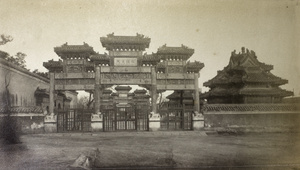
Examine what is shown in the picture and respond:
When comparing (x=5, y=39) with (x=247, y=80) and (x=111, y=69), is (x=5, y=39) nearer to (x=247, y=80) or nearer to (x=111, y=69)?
(x=111, y=69)

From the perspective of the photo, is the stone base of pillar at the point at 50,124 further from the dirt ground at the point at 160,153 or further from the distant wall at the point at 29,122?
the dirt ground at the point at 160,153

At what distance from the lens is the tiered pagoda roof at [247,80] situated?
1567 cm

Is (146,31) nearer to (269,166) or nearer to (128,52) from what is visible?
(128,52)

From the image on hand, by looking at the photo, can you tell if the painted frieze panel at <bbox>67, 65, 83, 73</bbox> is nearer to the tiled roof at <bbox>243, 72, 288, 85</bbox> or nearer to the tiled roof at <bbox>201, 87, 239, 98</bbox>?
the tiled roof at <bbox>201, 87, 239, 98</bbox>

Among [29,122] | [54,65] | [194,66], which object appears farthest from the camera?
[194,66]

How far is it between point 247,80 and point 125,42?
25.3 feet

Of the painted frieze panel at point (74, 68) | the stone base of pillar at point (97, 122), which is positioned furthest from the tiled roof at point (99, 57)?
the stone base of pillar at point (97, 122)

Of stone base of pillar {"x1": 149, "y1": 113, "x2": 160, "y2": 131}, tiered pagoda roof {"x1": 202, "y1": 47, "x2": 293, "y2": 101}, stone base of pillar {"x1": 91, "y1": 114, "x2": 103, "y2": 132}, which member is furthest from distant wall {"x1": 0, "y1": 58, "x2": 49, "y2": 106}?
tiered pagoda roof {"x1": 202, "y1": 47, "x2": 293, "y2": 101}

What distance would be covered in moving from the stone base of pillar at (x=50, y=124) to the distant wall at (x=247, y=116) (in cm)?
801

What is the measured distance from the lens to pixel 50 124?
13602 millimetres

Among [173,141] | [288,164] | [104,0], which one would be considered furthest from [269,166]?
[104,0]

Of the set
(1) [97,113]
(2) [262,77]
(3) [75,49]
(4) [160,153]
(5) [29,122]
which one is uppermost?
(3) [75,49]

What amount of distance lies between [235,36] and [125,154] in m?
6.19

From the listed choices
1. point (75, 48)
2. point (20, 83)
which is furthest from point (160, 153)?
point (20, 83)
